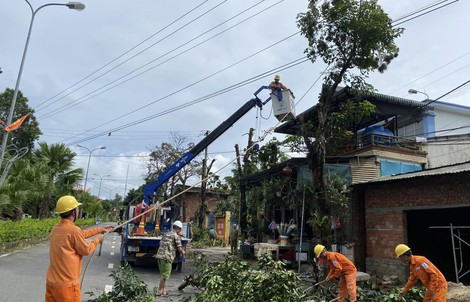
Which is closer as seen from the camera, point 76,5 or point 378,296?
point 378,296

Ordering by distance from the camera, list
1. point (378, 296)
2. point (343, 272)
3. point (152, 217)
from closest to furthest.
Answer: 1. point (343, 272)
2. point (378, 296)
3. point (152, 217)

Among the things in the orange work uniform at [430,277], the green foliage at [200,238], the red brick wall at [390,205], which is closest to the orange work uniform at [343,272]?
the orange work uniform at [430,277]

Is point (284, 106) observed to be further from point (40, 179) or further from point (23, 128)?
point (23, 128)

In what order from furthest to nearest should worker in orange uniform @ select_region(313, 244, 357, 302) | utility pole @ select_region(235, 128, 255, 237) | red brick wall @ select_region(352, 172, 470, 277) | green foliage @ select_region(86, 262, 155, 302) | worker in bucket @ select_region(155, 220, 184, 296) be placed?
1. utility pole @ select_region(235, 128, 255, 237)
2. red brick wall @ select_region(352, 172, 470, 277)
3. worker in bucket @ select_region(155, 220, 184, 296)
4. worker in orange uniform @ select_region(313, 244, 357, 302)
5. green foliage @ select_region(86, 262, 155, 302)

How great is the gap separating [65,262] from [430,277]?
5.31m

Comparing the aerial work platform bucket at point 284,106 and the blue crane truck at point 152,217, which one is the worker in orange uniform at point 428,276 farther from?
the blue crane truck at point 152,217

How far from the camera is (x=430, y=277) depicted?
5.88m

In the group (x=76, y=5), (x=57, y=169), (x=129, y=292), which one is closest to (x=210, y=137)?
(x=76, y=5)

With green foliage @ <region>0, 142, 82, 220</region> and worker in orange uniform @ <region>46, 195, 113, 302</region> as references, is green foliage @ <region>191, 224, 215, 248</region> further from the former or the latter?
worker in orange uniform @ <region>46, 195, 113, 302</region>

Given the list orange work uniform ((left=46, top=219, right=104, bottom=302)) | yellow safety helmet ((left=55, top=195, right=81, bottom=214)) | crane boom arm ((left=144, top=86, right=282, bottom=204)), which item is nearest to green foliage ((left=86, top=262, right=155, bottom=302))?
orange work uniform ((left=46, top=219, right=104, bottom=302))

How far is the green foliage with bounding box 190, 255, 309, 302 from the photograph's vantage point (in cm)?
591

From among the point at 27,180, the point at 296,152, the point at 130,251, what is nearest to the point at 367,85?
the point at 296,152

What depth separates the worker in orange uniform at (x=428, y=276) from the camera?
18.8ft

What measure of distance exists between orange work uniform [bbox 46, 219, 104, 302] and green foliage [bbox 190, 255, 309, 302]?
8.36ft
